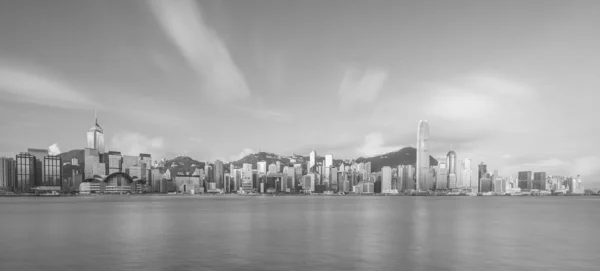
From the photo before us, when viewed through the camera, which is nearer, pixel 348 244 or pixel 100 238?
pixel 348 244

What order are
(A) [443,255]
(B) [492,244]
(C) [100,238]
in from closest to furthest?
1. (A) [443,255]
2. (B) [492,244]
3. (C) [100,238]

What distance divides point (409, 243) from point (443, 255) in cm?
956

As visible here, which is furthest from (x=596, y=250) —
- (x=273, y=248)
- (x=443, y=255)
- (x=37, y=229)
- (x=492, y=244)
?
(x=37, y=229)

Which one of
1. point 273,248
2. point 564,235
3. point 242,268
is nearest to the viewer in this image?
point 242,268

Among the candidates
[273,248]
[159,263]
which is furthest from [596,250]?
[159,263]

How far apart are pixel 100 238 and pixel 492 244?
182 ft

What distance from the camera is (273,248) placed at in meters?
48.7

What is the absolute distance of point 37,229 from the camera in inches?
2810

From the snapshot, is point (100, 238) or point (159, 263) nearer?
point (159, 263)

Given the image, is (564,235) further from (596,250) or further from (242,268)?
(242,268)

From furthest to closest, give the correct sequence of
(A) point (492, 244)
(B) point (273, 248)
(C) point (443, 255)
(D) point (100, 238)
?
(D) point (100, 238) → (A) point (492, 244) → (B) point (273, 248) → (C) point (443, 255)

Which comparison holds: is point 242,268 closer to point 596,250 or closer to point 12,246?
point 12,246

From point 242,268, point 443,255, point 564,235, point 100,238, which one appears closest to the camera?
point 242,268

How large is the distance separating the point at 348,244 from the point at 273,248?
10.1 m
